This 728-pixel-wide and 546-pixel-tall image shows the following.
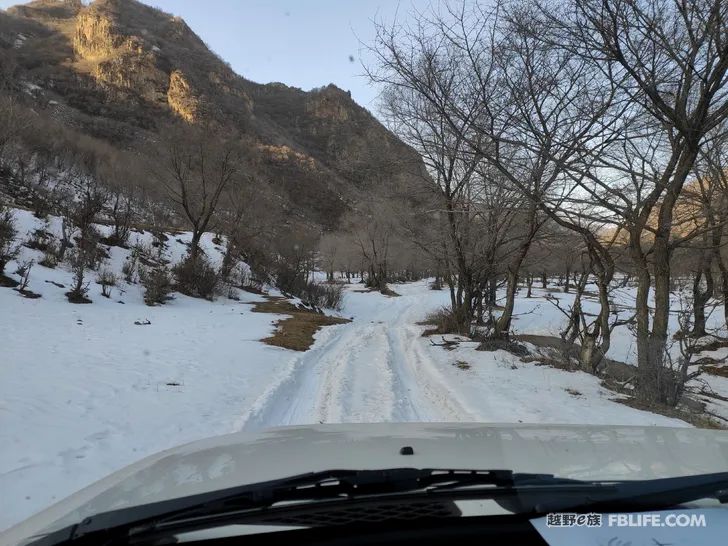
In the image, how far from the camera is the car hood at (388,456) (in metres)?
1.93

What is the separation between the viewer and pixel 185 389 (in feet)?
23.0

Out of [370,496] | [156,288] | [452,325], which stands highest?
[370,496]

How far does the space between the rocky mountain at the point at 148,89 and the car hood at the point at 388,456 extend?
58.9 m

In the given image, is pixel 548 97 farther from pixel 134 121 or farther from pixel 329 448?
pixel 134 121

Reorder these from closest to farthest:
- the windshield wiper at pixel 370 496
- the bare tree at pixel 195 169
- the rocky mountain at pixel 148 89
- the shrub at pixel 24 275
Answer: the windshield wiper at pixel 370 496 → the shrub at pixel 24 275 → the bare tree at pixel 195 169 → the rocky mountain at pixel 148 89

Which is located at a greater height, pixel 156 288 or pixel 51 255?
pixel 51 255

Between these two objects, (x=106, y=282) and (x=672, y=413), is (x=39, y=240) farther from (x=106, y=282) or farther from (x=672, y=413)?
(x=672, y=413)

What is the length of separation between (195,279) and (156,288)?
Result: 11.3ft

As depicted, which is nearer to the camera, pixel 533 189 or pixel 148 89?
pixel 533 189

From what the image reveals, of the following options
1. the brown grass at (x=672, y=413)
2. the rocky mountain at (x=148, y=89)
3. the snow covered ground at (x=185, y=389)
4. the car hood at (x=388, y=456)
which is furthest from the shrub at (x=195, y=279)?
the rocky mountain at (x=148, y=89)

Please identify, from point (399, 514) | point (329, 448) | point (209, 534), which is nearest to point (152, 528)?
point (209, 534)

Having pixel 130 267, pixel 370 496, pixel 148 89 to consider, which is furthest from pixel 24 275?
pixel 148 89

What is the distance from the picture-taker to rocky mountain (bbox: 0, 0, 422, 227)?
257 feet

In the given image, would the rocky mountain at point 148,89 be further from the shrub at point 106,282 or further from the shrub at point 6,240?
the shrub at point 6,240
